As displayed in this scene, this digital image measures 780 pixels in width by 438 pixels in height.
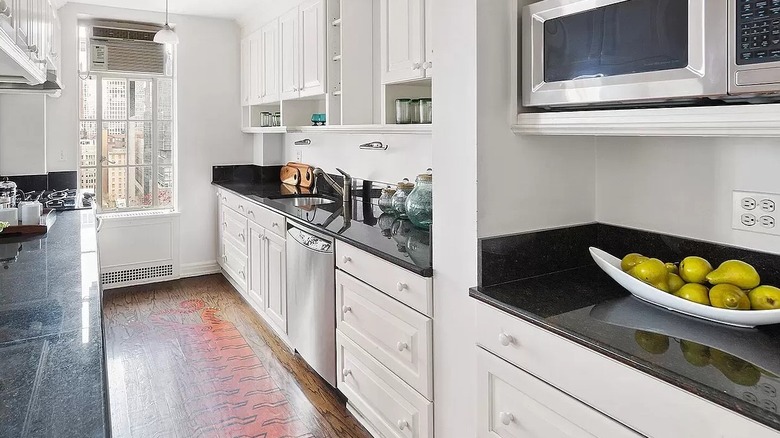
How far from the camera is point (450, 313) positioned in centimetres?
180

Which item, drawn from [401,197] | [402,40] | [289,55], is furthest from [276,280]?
[402,40]

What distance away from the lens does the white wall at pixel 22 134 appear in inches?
151

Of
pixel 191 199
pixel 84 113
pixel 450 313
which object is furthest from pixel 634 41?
pixel 84 113

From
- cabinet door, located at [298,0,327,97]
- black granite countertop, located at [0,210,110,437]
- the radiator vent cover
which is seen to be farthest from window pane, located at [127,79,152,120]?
black granite countertop, located at [0,210,110,437]

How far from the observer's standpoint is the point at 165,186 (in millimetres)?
5000

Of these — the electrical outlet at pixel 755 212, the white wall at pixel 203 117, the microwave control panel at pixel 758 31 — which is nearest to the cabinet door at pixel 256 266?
the white wall at pixel 203 117

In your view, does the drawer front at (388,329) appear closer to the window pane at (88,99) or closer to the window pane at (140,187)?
the window pane at (140,187)

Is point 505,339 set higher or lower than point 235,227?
lower

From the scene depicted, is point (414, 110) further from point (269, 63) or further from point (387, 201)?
point (269, 63)

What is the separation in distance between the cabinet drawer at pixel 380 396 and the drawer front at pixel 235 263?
1.87m

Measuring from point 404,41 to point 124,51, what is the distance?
131 inches

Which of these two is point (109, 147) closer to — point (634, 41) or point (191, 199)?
point (191, 199)

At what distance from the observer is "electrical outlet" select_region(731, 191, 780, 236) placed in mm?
1395

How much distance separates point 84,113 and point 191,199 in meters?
1.16
